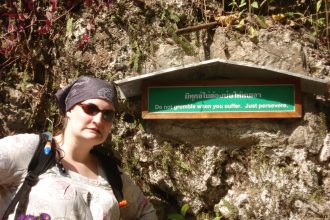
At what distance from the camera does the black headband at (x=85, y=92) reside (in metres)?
3.24

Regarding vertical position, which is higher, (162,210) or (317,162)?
(317,162)

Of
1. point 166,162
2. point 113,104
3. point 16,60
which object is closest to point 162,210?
point 166,162

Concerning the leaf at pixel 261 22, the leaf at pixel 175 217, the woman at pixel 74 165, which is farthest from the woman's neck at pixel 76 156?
the leaf at pixel 261 22

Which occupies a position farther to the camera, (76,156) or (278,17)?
(278,17)

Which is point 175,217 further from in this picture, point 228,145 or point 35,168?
point 35,168

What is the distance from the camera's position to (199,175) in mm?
4355

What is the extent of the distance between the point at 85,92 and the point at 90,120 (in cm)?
23

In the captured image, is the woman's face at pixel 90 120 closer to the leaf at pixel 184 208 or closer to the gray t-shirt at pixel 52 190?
the gray t-shirt at pixel 52 190

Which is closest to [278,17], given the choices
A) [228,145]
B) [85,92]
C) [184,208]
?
[228,145]

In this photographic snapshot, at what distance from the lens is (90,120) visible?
318 cm

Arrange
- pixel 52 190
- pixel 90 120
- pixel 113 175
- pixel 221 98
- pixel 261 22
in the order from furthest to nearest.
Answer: pixel 261 22, pixel 221 98, pixel 113 175, pixel 90 120, pixel 52 190

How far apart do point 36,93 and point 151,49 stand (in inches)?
56.6

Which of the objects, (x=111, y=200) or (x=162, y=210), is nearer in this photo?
(x=111, y=200)

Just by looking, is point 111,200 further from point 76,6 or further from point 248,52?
point 76,6
